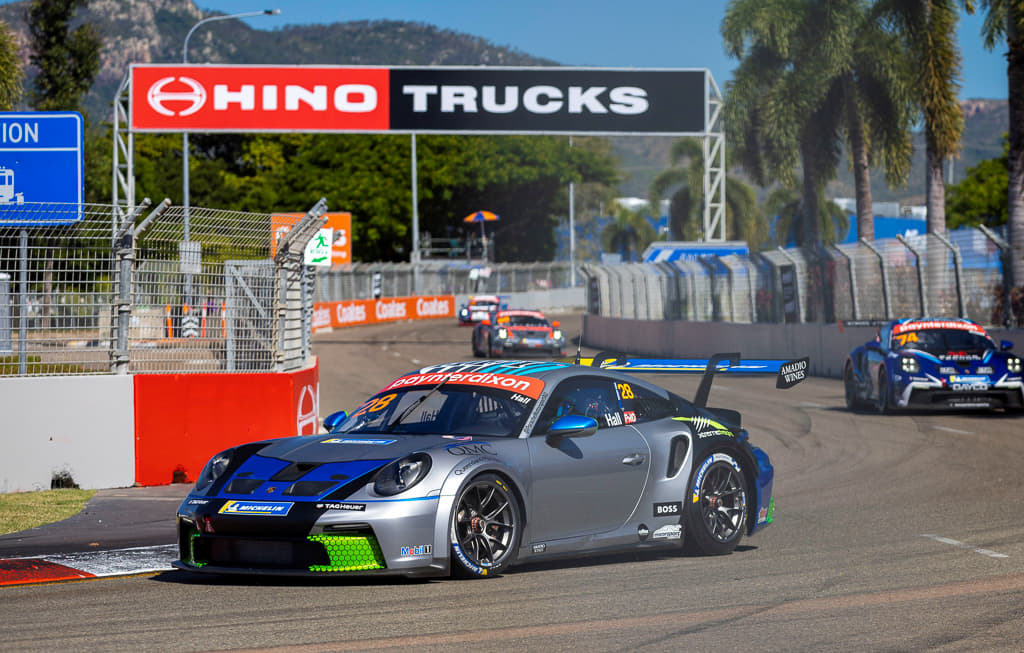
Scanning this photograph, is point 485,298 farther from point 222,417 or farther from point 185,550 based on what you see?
point 185,550

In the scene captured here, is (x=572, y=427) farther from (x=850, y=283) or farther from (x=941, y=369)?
(x=850, y=283)

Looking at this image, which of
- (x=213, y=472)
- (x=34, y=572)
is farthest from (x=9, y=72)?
(x=213, y=472)

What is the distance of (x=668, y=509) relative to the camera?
847 centimetres

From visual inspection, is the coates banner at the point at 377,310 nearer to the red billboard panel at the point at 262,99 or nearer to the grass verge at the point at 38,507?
the red billboard panel at the point at 262,99

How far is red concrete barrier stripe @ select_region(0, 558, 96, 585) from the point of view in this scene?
786 cm

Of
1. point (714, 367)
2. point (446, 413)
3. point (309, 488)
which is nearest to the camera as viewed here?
point (309, 488)

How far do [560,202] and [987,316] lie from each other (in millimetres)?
72617

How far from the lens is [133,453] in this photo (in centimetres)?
1259

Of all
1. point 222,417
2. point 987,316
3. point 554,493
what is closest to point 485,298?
point 987,316

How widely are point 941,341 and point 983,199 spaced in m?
71.6

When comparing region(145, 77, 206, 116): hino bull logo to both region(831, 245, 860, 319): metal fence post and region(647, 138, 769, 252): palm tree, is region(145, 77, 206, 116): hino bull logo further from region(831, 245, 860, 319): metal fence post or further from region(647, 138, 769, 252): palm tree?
region(647, 138, 769, 252): palm tree

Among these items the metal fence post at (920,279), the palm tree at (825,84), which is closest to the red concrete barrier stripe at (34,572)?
the metal fence post at (920,279)

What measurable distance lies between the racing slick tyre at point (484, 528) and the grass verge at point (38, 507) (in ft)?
13.3

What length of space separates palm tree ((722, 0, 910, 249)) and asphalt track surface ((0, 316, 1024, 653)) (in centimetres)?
3219
